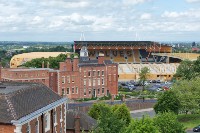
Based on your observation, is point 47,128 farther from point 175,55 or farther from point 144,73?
point 175,55

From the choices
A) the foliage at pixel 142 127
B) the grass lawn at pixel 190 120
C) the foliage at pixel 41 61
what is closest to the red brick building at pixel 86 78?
the foliage at pixel 41 61

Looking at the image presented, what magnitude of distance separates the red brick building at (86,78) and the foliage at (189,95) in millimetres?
30688

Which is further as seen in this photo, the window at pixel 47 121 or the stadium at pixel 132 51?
the stadium at pixel 132 51

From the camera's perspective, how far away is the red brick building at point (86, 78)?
8712 cm

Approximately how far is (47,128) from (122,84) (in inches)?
3280

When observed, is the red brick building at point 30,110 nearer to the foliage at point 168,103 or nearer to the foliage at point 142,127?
the foliage at point 142,127

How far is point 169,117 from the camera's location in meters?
40.3

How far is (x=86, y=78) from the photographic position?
9006cm

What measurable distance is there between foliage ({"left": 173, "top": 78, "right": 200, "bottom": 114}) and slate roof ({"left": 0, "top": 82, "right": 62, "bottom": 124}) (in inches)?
1152

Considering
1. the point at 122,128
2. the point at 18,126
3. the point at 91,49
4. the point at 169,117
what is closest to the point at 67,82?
the point at 169,117

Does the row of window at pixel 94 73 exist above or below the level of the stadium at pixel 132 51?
below

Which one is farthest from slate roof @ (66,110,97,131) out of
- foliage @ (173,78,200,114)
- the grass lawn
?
foliage @ (173,78,200,114)

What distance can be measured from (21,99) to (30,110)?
1.33 metres

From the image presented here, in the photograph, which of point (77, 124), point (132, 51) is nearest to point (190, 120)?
point (77, 124)
